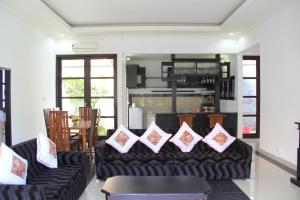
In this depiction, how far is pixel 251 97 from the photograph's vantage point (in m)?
8.46

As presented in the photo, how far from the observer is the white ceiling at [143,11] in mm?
5348

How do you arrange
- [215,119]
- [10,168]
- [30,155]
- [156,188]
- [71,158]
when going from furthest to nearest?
[215,119], [71,158], [30,155], [156,188], [10,168]

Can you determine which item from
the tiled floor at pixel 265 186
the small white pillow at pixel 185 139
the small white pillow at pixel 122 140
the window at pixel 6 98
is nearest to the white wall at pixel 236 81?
the tiled floor at pixel 265 186

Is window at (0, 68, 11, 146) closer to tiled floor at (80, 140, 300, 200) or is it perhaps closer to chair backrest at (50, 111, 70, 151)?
chair backrest at (50, 111, 70, 151)

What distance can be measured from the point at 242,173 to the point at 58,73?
5.96m

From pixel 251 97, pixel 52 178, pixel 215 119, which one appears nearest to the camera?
pixel 52 178

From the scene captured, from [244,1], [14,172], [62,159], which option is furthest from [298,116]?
[14,172]

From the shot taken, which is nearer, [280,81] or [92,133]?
[280,81]

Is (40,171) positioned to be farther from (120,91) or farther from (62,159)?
(120,91)

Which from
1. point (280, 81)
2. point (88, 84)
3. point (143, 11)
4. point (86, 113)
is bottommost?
point (86, 113)

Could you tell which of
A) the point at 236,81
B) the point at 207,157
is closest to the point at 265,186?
the point at 207,157

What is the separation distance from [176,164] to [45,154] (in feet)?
5.94

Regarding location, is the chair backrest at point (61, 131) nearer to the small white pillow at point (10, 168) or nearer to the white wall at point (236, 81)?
the small white pillow at point (10, 168)

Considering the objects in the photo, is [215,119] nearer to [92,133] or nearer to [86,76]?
[92,133]
